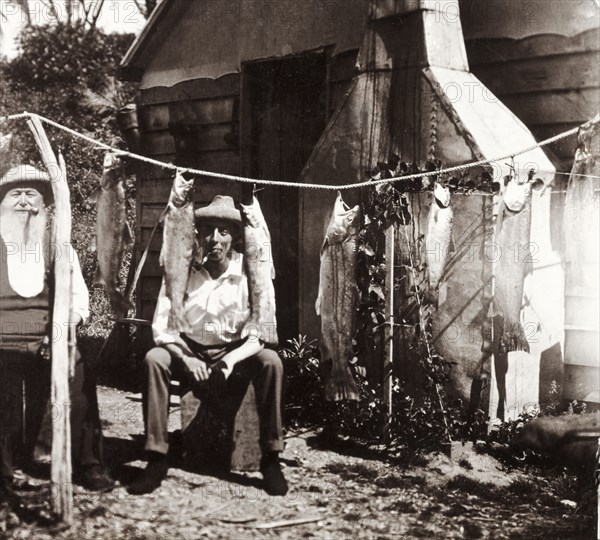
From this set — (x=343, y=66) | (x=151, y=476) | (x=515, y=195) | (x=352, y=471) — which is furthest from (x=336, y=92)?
(x=151, y=476)

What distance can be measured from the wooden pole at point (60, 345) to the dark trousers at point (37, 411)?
0.46 m

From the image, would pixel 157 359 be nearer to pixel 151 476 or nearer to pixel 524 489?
pixel 151 476

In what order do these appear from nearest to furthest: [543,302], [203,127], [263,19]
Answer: [543,302] < [263,19] < [203,127]

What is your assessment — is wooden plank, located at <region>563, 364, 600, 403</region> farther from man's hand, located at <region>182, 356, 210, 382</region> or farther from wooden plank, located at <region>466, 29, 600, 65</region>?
man's hand, located at <region>182, 356, 210, 382</region>

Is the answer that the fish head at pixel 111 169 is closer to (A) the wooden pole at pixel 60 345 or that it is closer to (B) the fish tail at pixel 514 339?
(A) the wooden pole at pixel 60 345

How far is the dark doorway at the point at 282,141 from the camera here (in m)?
8.34

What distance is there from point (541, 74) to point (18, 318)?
16.2 ft

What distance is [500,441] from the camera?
240 inches

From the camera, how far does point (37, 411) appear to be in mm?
5391

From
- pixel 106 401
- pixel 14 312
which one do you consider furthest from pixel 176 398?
pixel 14 312

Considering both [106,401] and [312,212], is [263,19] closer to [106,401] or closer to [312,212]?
[312,212]

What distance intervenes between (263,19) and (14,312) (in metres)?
4.60

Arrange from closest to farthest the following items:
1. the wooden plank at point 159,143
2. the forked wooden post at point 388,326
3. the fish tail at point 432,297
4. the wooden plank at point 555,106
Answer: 1. the forked wooden post at point 388,326
2. the fish tail at point 432,297
3. the wooden plank at point 555,106
4. the wooden plank at point 159,143

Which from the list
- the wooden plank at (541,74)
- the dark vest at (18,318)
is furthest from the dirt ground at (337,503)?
the wooden plank at (541,74)
